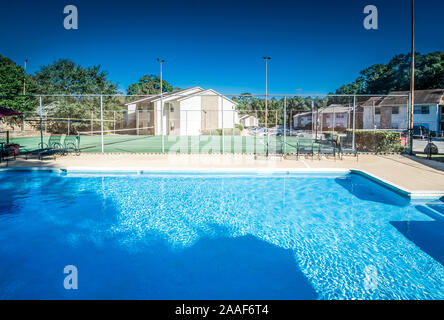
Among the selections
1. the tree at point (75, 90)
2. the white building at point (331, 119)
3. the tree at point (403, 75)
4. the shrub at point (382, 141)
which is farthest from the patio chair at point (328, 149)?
the tree at point (403, 75)

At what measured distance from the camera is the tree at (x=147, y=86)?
64.1 metres

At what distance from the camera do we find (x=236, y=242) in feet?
16.5

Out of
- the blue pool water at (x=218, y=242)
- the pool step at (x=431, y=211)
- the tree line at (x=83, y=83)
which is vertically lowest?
the blue pool water at (x=218, y=242)

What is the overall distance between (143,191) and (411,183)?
724cm

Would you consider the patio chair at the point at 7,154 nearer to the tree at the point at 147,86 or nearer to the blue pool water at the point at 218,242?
the blue pool water at the point at 218,242

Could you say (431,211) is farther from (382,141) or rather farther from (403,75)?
(403,75)

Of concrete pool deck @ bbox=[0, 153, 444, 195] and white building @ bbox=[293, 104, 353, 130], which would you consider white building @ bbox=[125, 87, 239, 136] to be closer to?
white building @ bbox=[293, 104, 353, 130]

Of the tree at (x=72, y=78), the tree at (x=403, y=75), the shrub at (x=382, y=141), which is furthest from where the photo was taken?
the tree at (x=403, y=75)

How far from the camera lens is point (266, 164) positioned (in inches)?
415

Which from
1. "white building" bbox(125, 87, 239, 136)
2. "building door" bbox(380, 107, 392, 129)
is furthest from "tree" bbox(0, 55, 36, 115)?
"building door" bbox(380, 107, 392, 129)

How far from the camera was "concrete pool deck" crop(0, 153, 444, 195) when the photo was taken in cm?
892

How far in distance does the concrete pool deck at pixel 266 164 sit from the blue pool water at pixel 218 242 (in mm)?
1338
